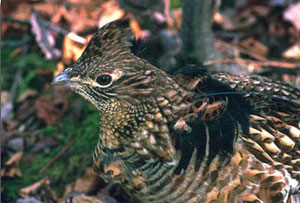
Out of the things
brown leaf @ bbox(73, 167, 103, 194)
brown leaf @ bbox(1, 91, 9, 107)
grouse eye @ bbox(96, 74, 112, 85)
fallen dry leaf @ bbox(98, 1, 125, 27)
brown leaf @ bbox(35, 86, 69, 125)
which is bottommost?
brown leaf @ bbox(73, 167, 103, 194)

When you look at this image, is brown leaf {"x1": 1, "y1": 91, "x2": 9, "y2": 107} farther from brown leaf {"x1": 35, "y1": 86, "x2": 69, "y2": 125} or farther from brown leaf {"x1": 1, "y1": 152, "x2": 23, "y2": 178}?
brown leaf {"x1": 1, "y1": 152, "x2": 23, "y2": 178}

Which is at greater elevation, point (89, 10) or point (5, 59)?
point (89, 10)

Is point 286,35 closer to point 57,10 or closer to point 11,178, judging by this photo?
point 57,10

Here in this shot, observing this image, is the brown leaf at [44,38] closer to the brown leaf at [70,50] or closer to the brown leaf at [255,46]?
the brown leaf at [70,50]

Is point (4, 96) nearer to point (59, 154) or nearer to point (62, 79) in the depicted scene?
point (59, 154)

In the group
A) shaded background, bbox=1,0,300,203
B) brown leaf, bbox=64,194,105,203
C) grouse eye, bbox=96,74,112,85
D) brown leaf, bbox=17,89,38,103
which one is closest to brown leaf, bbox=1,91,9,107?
shaded background, bbox=1,0,300,203

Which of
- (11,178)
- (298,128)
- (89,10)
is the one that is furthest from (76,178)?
(89,10)

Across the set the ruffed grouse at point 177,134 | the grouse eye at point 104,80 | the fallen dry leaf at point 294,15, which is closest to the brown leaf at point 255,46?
the fallen dry leaf at point 294,15

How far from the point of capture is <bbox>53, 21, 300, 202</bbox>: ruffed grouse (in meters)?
2.82

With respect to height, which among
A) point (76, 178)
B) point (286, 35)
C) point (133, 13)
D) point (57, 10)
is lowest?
point (76, 178)

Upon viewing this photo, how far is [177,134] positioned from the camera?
291 centimetres

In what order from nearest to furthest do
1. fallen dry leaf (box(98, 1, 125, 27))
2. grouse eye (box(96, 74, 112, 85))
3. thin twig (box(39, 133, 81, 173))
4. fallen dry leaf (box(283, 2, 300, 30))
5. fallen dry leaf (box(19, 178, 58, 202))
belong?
grouse eye (box(96, 74, 112, 85)) < fallen dry leaf (box(19, 178, 58, 202)) < thin twig (box(39, 133, 81, 173)) < fallen dry leaf (box(98, 1, 125, 27)) < fallen dry leaf (box(283, 2, 300, 30))

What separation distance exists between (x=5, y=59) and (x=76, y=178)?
242 cm

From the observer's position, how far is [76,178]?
4.23m
